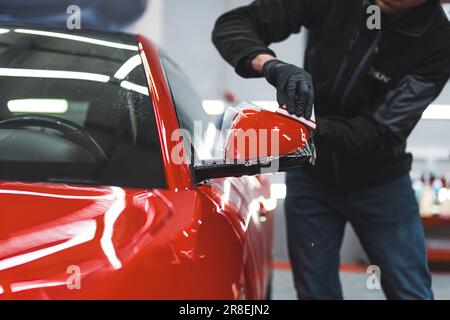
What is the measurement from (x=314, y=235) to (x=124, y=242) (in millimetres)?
1096

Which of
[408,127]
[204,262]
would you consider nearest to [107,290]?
[204,262]

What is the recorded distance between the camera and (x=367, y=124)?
5.80ft

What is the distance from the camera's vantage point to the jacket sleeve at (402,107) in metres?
1.78


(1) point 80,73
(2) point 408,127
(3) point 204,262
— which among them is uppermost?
(1) point 80,73

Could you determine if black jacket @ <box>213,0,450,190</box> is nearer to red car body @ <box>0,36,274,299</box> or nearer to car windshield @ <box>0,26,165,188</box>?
car windshield @ <box>0,26,165,188</box>

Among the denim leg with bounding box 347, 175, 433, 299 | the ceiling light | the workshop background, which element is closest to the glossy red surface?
the ceiling light

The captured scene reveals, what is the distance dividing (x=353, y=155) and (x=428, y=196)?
306cm

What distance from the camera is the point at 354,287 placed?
390cm

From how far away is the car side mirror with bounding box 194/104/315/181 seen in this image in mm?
1230

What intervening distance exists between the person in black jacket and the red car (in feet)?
0.85

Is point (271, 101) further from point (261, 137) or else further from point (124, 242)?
point (124, 242)

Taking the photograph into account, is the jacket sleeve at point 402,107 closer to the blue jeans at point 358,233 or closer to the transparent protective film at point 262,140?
the blue jeans at point 358,233

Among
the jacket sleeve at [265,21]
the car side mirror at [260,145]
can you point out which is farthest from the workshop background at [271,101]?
the car side mirror at [260,145]
